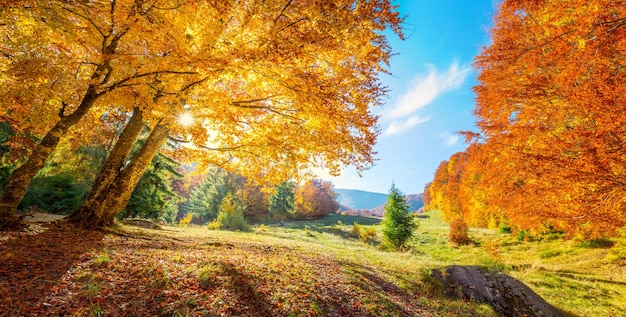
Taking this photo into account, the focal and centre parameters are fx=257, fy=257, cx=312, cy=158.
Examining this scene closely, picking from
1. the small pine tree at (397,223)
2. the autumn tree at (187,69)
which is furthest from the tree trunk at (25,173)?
the small pine tree at (397,223)

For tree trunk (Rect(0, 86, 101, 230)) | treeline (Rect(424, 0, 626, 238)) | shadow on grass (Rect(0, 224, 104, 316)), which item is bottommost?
shadow on grass (Rect(0, 224, 104, 316))

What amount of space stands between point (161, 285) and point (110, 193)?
18.0 ft

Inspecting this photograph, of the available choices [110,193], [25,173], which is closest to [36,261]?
[25,173]

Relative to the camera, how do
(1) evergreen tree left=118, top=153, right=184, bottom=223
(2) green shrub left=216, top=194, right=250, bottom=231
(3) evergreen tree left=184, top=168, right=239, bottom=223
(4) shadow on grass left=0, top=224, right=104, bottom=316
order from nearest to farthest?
(4) shadow on grass left=0, top=224, right=104, bottom=316, (1) evergreen tree left=118, top=153, right=184, bottom=223, (2) green shrub left=216, top=194, right=250, bottom=231, (3) evergreen tree left=184, top=168, right=239, bottom=223

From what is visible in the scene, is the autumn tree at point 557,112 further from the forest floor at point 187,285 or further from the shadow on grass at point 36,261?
the shadow on grass at point 36,261

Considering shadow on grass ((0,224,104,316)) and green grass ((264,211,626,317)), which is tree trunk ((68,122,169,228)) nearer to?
shadow on grass ((0,224,104,316))

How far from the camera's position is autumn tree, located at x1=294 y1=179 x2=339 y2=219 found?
5569 cm

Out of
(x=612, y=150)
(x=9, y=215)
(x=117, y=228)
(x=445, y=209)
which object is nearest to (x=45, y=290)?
(x=9, y=215)

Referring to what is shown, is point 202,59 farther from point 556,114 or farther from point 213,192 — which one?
point 213,192

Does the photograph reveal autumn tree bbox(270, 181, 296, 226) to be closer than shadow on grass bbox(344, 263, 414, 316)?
No

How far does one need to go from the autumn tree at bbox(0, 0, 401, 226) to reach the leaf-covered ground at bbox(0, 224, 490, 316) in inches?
95.0

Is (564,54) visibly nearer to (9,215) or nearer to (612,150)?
(612,150)

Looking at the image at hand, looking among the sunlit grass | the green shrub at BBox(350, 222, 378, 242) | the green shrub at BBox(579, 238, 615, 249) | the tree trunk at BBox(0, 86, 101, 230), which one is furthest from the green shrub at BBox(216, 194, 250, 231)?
the green shrub at BBox(579, 238, 615, 249)

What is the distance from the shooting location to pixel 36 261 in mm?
4086
